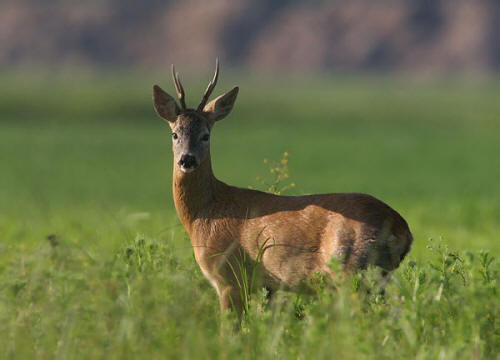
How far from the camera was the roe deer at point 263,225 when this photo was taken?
611cm

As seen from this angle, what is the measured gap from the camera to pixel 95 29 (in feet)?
503

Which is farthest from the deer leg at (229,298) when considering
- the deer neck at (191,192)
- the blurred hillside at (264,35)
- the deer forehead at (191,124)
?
the blurred hillside at (264,35)

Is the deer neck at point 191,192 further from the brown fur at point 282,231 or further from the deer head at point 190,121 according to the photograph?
the deer head at point 190,121

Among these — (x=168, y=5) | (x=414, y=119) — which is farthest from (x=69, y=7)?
(x=414, y=119)

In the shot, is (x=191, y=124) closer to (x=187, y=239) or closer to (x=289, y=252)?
(x=187, y=239)

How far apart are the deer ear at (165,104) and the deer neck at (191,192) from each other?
0.43 metres

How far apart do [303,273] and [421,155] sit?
33.5 metres

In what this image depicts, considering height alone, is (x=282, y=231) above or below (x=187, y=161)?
below

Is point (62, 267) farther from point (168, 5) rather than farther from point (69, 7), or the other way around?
point (168, 5)

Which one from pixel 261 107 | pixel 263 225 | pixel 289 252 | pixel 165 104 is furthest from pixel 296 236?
pixel 261 107

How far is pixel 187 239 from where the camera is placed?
7.39 metres

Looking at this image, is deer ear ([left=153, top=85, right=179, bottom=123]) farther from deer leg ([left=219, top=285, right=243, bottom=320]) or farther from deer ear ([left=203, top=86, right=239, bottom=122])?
deer leg ([left=219, top=285, right=243, bottom=320])

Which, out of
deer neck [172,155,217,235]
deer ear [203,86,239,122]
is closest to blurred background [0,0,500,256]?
deer neck [172,155,217,235]

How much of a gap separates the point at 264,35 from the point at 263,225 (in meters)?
154
